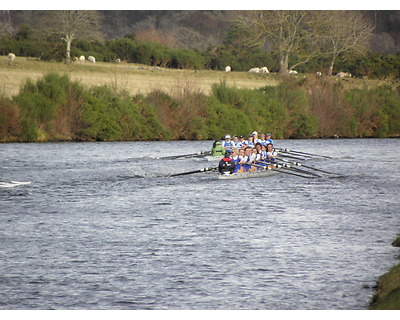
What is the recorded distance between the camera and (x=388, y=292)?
10320 mm

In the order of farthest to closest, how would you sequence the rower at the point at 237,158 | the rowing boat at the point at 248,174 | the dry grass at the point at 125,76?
the dry grass at the point at 125,76, the rower at the point at 237,158, the rowing boat at the point at 248,174

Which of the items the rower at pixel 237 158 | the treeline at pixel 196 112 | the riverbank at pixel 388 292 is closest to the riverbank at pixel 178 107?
the treeline at pixel 196 112

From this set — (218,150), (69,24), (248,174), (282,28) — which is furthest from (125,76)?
(248,174)

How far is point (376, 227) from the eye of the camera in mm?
16781

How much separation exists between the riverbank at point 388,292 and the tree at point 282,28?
4147 cm

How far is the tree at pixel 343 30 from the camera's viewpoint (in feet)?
167

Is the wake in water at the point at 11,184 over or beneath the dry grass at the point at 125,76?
beneath

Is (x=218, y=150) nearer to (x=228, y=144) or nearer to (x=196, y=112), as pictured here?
(x=228, y=144)

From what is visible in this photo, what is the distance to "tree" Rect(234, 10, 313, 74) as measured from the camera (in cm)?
5369

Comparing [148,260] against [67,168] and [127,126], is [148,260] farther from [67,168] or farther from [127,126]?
[127,126]

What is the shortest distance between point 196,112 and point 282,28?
14.7 metres

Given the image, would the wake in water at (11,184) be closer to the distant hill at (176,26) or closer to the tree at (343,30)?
the tree at (343,30)

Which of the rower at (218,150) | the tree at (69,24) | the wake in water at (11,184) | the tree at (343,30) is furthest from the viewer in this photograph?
the tree at (69,24)
